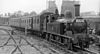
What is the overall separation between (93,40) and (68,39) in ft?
6.61

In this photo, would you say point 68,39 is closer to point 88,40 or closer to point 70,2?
point 88,40

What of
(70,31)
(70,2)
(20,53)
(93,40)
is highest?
(70,2)

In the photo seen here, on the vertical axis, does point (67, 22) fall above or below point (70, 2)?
below

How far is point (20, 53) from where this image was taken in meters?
11.1

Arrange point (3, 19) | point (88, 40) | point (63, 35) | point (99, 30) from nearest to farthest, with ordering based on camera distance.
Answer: point (88, 40) → point (63, 35) → point (99, 30) → point (3, 19)

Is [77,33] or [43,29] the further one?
[43,29]

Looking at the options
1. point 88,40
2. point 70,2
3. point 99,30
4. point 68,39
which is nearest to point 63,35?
point 68,39

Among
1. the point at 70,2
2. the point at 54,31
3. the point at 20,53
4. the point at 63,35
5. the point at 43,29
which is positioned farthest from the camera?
the point at 70,2

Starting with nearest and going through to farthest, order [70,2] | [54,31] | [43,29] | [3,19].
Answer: [54,31]
[43,29]
[70,2]
[3,19]

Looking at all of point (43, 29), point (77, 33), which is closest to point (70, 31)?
point (77, 33)

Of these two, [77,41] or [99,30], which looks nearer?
[77,41]

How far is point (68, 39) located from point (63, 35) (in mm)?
983

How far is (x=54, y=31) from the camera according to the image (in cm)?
1545

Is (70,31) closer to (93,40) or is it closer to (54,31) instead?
(93,40)
